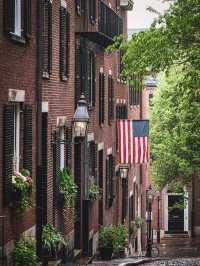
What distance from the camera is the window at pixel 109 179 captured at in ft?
108

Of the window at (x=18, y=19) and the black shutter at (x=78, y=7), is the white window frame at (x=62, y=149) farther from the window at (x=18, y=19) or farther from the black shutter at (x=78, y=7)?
the window at (x=18, y=19)

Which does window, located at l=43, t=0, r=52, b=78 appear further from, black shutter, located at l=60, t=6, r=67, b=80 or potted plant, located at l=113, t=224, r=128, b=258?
potted plant, located at l=113, t=224, r=128, b=258

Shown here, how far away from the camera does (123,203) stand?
40688 millimetres

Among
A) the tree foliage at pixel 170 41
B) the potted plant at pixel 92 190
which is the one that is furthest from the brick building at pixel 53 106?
the tree foliage at pixel 170 41

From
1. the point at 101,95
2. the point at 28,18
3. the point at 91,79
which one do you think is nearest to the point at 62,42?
the point at 28,18

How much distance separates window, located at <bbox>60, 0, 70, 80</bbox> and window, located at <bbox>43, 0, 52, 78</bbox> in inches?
67.6

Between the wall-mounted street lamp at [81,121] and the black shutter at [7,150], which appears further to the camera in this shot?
the wall-mounted street lamp at [81,121]

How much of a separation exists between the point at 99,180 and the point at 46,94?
11773mm

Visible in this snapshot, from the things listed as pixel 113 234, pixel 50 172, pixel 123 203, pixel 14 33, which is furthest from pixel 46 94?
pixel 123 203

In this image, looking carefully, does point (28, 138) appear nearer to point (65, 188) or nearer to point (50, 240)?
point (50, 240)

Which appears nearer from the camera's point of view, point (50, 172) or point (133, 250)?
point (50, 172)

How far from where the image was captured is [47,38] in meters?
19.7

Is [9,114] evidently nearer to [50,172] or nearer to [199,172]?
[50,172]

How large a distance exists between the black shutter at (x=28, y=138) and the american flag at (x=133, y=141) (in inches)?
457
